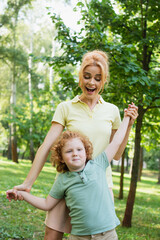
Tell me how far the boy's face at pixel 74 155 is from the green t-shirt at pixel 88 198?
1.8 inches

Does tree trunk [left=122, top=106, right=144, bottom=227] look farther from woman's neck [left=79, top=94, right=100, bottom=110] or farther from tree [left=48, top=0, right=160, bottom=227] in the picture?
woman's neck [left=79, top=94, right=100, bottom=110]

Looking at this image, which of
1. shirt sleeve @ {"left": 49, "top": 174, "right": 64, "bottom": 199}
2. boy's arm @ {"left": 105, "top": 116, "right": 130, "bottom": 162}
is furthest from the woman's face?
shirt sleeve @ {"left": 49, "top": 174, "right": 64, "bottom": 199}

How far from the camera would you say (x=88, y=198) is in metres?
1.96

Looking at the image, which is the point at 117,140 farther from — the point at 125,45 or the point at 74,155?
the point at 125,45

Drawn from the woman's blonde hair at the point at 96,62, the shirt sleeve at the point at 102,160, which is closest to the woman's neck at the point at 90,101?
the woman's blonde hair at the point at 96,62

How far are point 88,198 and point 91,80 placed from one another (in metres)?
0.92

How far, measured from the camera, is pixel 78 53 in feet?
15.9

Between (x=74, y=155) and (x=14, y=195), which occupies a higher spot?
(x=74, y=155)

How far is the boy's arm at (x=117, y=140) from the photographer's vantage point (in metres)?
2.16

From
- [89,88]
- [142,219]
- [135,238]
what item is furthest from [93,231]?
[142,219]

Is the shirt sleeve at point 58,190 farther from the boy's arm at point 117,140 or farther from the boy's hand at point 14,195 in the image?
the boy's arm at point 117,140

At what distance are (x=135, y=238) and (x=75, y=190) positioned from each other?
4.32 m

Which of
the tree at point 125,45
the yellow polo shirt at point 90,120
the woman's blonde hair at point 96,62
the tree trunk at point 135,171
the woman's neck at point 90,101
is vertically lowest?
the tree trunk at point 135,171

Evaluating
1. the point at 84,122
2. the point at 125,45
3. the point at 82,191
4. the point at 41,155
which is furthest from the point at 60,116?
the point at 125,45
